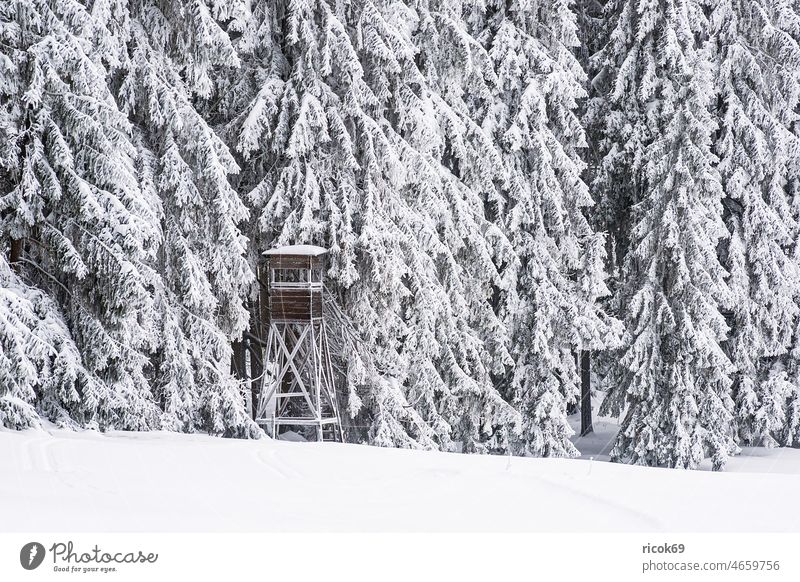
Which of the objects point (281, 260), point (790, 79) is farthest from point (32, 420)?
point (790, 79)

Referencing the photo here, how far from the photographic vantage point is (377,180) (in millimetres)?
14422

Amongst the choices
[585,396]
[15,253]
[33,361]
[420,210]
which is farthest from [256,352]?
[585,396]

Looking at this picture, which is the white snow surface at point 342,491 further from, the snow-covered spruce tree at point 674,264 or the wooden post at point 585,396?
the wooden post at point 585,396

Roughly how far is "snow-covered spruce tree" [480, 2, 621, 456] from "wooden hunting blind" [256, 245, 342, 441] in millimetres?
4129

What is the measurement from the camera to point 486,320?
16844 millimetres

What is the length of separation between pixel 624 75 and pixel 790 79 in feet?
9.93

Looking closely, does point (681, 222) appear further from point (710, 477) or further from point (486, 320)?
point (710, 477)

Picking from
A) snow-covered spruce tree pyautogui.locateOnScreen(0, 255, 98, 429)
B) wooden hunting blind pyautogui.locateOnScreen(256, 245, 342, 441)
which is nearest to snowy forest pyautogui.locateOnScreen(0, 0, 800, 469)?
snow-covered spruce tree pyautogui.locateOnScreen(0, 255, 98, 429)

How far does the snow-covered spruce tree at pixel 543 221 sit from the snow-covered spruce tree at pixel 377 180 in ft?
4.03

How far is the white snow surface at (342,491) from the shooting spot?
5.48 metres

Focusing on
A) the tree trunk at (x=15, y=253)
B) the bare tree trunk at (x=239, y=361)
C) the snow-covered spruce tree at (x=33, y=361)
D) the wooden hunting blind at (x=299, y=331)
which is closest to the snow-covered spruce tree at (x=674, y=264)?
→ the wooden hunting blind at (x=299, y=331)

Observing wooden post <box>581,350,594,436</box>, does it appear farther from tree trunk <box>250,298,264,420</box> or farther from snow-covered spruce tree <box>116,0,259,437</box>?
snow-covered spruce tree <box>116,0,259,437</box>

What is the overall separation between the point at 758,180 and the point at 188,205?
35.5 feet

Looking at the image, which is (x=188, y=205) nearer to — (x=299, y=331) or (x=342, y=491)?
(x=299, y=331)
